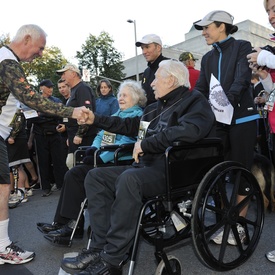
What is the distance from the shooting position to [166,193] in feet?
7.12

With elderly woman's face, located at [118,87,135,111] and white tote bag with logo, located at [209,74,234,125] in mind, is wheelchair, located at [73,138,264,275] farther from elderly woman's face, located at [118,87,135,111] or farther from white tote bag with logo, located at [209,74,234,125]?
elderly woman's face, located at [118,87,135,111]

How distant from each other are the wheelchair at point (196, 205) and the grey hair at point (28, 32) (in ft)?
4.98

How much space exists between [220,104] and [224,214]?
856mm

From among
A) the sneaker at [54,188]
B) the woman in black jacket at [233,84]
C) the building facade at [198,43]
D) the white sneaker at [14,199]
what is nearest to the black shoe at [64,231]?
the woman in black jacket at [233,84]

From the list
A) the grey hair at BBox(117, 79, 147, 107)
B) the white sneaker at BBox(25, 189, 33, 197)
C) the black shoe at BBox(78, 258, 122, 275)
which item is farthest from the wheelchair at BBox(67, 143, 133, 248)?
the white sneaker at BBox(25, 189, 33, 197)

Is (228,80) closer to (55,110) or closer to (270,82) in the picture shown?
(270,82)

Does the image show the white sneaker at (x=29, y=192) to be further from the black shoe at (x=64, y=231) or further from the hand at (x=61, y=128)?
the black shoe at (x=64, y=231)

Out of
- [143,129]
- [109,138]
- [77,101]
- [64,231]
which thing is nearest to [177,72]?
[143,129]

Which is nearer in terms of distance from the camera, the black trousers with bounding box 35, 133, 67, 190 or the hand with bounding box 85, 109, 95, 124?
the hand with bounding box 85, 109, 95, 124

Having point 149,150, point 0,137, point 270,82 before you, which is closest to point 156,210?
point 149,150

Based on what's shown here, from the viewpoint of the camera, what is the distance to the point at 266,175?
11.7 feet

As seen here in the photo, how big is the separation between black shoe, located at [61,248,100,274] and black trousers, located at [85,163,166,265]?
7cm

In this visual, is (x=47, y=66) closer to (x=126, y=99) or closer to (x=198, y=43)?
(x=198, y=43)

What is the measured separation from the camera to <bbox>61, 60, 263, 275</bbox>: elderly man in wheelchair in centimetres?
207
